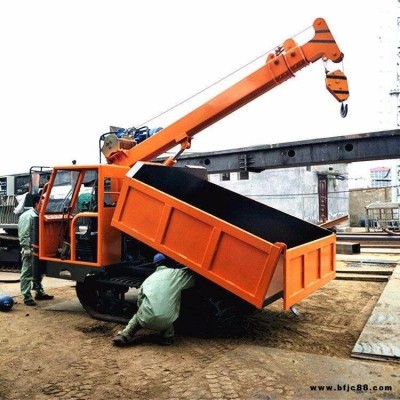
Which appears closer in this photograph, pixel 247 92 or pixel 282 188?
pixel 247 92

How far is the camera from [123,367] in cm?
424

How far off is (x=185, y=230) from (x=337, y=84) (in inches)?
121

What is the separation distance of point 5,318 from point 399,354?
5.22 m

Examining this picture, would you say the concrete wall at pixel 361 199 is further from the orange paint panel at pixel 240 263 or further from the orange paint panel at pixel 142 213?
the orange paint panel at pixel 240 263

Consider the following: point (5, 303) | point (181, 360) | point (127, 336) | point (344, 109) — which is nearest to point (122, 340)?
point (127, 336)

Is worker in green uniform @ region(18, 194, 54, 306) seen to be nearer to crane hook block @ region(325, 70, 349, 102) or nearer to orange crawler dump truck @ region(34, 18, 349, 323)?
orange crawler dump truck @ region(34, 18, 349, 323)

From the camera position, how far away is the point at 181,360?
14.5ft

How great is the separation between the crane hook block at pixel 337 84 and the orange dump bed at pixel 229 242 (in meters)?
1.91

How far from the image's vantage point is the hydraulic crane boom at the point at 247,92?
19.7 ft

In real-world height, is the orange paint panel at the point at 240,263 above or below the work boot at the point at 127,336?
above

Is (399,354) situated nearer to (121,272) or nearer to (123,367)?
(123,367)

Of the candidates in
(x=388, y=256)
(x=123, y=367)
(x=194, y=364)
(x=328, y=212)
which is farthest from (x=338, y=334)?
(x=328, y=212)

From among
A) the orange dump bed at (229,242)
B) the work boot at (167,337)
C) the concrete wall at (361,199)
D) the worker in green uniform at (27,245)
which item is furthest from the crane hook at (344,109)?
the concrete wall at (361,199)

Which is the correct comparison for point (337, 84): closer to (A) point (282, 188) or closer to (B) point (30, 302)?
(B) point (30, 302)
